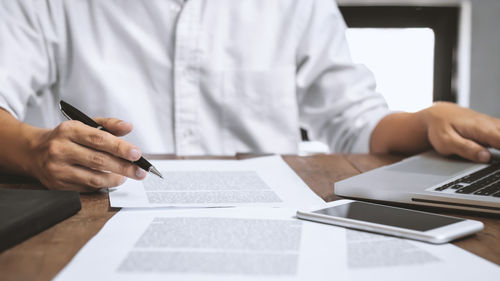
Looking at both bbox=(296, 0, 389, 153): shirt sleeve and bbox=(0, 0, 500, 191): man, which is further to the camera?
bbox=(296, 0, 389, 153): shirt sleeve

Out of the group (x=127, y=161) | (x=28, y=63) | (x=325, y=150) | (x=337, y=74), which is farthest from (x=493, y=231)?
(x=325, y=150)

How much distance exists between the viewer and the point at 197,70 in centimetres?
117

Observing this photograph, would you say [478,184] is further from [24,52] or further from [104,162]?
[24,52]

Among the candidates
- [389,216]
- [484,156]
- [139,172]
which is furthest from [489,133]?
[139,172]

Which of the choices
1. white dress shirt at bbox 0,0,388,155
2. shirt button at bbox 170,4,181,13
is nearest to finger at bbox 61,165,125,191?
white dress shirt at bbox 0,0,388,155

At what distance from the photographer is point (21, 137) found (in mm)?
709

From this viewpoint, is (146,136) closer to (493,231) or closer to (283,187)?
(283,187)

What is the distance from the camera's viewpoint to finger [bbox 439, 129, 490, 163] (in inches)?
31.2

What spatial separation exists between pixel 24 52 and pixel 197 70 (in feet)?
1.18

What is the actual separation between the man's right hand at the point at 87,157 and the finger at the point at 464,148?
0.50 metres

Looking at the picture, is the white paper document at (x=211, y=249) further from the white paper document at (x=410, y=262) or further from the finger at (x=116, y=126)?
the finger at (x=116, y=126)

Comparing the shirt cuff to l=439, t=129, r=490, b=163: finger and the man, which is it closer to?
the man

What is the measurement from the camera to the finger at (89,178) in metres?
0.62

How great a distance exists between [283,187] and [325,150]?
1906 mm
